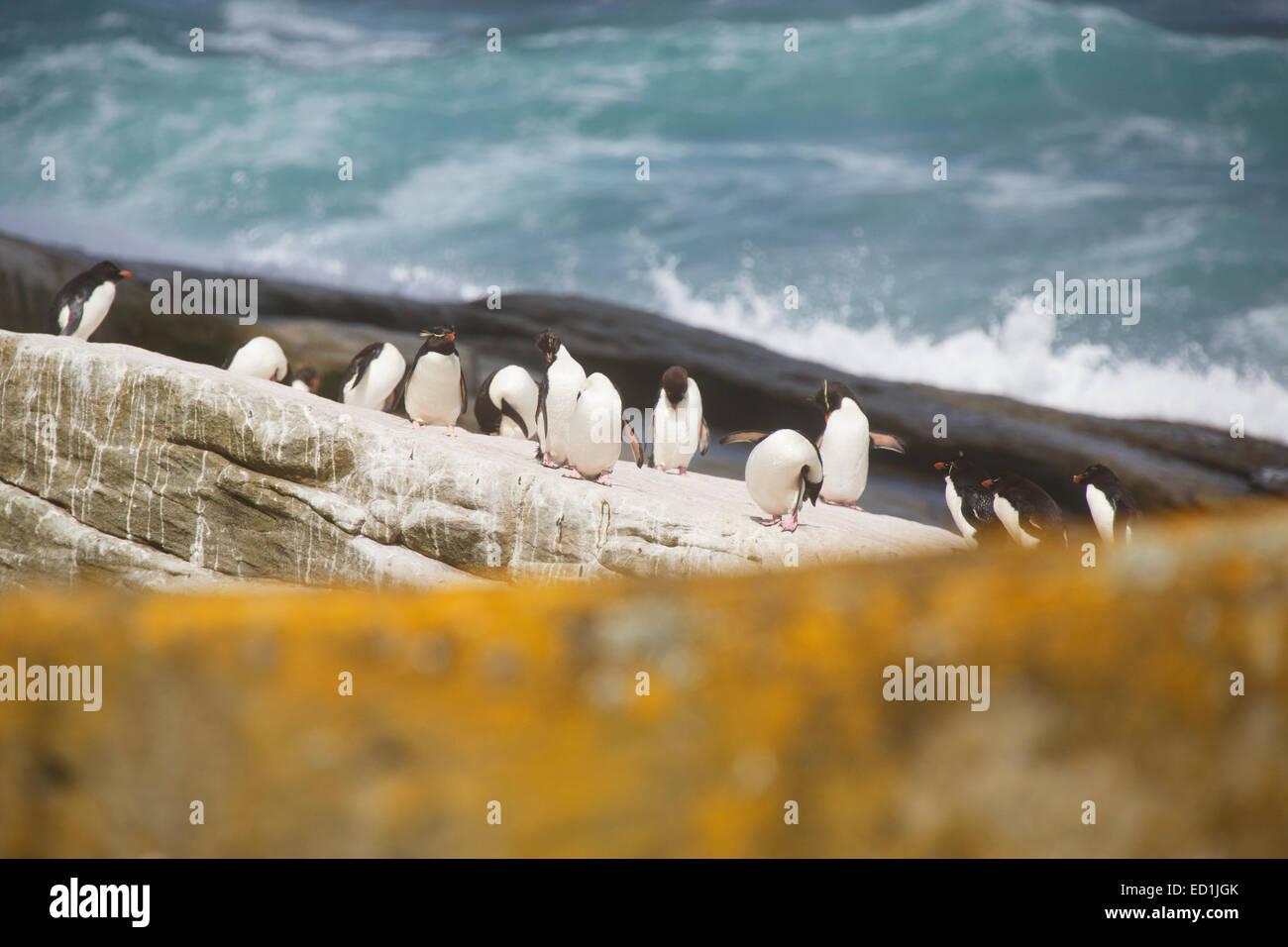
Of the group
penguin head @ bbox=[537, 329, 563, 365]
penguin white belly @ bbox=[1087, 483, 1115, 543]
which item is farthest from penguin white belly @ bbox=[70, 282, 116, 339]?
penguin white belly @ bbox=[1087, 483, 1115, 543]

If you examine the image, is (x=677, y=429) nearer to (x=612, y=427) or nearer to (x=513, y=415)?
(x=513, y=415)

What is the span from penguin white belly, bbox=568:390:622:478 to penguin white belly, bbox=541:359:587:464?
25cm

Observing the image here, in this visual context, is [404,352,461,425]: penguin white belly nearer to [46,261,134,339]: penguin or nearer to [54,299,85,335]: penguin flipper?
[46,261,134,339]: penguin

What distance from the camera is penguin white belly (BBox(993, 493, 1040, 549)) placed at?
8.29 m

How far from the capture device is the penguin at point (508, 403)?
30.6 ft

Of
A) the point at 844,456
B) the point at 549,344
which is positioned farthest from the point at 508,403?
the point at 844,456

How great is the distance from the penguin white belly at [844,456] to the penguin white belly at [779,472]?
6.79ft

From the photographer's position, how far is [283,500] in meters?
7.17

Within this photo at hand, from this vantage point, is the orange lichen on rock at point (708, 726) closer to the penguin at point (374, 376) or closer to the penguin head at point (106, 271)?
the penguin at point (374, 376)

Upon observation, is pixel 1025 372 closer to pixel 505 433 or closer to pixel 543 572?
pixel 505 433

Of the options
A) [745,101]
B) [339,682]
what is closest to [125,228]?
[745,101]

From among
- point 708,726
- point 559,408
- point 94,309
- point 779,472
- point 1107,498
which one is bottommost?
point 1107,498

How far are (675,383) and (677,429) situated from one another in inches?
22.0

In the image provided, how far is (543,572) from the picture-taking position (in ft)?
22.8
